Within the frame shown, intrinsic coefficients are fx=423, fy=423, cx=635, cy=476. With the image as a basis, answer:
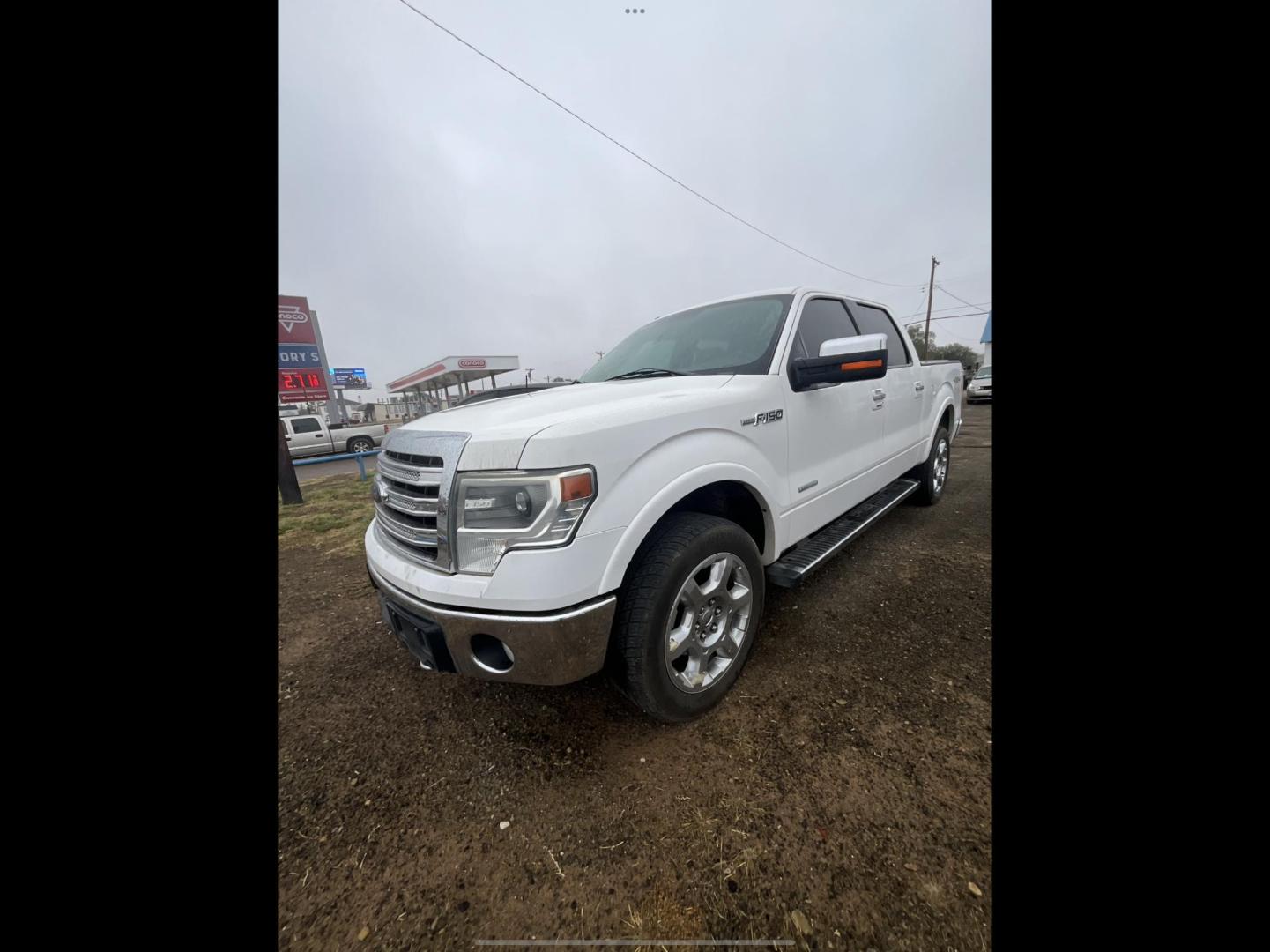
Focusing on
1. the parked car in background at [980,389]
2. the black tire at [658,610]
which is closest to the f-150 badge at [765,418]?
the black tire at [658,610]

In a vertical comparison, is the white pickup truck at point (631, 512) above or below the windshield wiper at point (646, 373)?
below

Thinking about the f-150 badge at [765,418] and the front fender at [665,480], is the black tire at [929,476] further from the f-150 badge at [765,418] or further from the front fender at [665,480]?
the front fender at [665,480]

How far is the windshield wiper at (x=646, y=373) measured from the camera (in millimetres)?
2342

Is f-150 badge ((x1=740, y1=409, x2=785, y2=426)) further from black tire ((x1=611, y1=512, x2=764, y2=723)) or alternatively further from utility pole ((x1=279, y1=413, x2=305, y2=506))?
utility pole ((x1=279, y1=413, x2=305, y2=506))

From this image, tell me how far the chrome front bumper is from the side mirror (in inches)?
56.9

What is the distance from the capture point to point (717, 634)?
1.86m

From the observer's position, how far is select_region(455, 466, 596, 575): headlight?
135cm

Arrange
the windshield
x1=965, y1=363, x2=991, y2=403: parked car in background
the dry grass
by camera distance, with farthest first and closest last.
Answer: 1. x1=965, y1=363, x2=991, y2=403: parked car in background
2. the dry grass
3. the windshield

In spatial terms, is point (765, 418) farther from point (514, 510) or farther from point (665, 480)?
point (514, 510)

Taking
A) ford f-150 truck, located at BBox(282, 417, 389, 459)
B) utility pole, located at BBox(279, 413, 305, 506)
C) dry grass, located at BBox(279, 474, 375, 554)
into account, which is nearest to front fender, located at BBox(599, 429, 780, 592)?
dry grass, located at BBox(279, 474, 375, 554)

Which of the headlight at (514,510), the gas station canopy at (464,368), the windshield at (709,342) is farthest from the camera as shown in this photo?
the gas station canopy at (464,368)

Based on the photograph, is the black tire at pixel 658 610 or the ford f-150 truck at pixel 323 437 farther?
the ford f-150 truck at pixel 323 437

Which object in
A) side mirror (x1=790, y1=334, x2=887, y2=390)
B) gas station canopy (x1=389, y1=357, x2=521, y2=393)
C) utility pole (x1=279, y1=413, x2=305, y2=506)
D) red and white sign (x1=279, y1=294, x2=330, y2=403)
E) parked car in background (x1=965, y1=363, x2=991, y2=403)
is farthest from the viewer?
gas station canopy (x1=389, y1=357, x2=521, y2=393)
